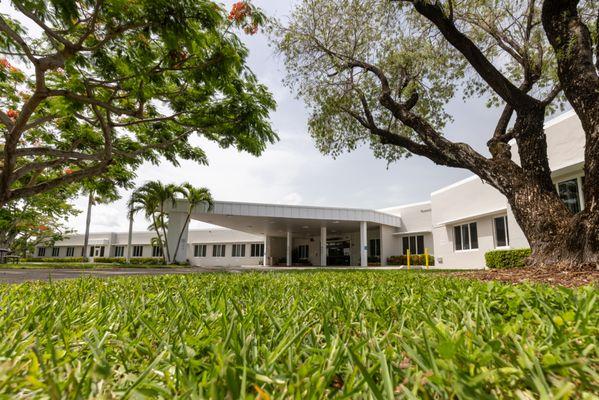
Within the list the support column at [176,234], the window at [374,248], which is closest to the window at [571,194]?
the window at [374,248]

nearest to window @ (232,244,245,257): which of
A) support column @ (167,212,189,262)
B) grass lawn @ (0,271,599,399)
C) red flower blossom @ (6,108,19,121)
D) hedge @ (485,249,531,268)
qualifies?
support column @ (167,212,189,262)

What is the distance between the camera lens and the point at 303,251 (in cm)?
4175

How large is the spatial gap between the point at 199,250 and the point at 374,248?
22869 mm

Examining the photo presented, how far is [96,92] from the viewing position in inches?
387

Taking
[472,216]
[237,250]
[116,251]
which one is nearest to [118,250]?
[116,251]

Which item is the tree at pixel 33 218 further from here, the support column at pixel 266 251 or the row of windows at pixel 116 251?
the support column at pixel 266 251

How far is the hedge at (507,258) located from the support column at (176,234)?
19.3m

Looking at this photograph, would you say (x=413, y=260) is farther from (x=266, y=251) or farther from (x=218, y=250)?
(x=218, y=250)

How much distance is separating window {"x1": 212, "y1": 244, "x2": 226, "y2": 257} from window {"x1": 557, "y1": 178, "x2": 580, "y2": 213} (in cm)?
3517

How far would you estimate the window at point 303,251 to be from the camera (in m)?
40.9

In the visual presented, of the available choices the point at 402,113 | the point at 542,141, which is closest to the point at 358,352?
the point at 542,141

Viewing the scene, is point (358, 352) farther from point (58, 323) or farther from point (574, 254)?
point (574, 254)

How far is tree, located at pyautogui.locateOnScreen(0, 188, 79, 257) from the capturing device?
22.1 m

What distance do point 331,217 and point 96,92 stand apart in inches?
715
